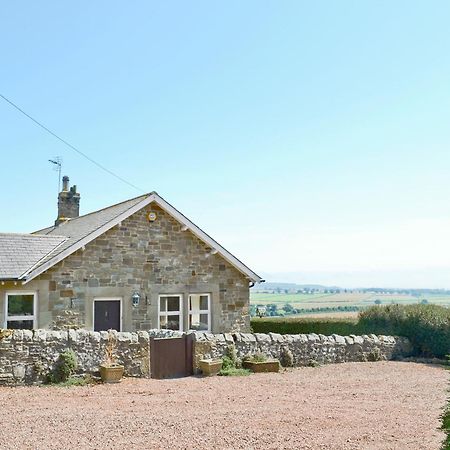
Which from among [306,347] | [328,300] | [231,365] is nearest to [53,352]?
[231,365]

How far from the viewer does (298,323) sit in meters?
22.2

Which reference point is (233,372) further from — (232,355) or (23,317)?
(23,317)

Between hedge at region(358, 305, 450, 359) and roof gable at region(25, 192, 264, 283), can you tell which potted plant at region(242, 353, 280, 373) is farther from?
hedge at region(358, 305, 450, 359)

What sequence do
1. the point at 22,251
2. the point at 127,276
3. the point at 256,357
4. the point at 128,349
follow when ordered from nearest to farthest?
the point at 128,349 → the point at 256,357 → the point at 22,251 → the point at 127,276

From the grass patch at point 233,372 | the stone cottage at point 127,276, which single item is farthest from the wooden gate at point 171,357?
the stone cottage at point 127,276

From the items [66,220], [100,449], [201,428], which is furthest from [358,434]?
[66,220]

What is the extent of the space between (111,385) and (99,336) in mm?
1336

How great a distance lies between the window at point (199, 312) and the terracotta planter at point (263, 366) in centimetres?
453

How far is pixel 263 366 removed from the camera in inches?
593

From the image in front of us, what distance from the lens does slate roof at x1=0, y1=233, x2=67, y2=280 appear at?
1628 centimetres

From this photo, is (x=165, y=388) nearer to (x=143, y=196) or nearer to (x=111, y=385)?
(x=111, y=385)

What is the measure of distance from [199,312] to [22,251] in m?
6.45

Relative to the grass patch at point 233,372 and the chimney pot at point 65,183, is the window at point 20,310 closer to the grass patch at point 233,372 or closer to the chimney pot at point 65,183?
the grass patch at point 233,372

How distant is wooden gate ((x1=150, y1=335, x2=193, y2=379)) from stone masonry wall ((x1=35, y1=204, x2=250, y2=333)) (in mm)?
3946
